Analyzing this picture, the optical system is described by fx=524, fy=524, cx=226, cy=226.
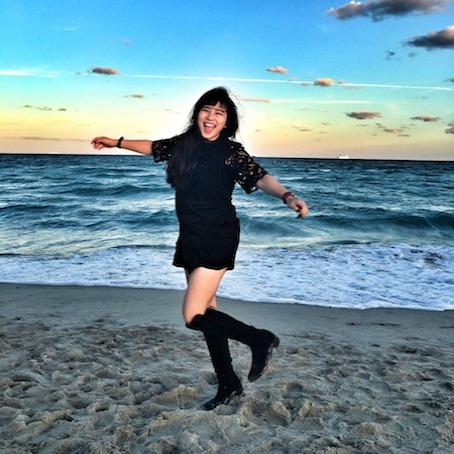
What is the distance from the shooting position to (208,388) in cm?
394

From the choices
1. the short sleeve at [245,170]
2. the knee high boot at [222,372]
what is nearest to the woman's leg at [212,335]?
the knee high boot at [222,372]

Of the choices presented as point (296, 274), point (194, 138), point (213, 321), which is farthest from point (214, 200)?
point (296, 274)

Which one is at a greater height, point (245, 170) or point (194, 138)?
point (194, 138)

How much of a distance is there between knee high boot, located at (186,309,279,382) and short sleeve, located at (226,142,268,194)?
834mm

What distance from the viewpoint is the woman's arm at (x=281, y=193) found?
284 cm

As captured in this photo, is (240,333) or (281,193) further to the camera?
(240,333)

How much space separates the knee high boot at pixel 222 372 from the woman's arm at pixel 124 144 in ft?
4.26

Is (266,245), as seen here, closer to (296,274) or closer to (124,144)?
(296,274)

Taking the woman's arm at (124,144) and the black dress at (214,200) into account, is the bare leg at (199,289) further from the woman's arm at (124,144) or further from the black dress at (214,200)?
the woman's arm at (124,144)

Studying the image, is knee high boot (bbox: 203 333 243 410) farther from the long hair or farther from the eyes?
the eyes

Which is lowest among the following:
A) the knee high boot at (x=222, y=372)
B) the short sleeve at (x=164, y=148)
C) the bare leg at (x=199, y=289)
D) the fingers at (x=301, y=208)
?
the knee high boot at (x=222, y=372)

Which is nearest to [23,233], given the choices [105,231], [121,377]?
[105,231]

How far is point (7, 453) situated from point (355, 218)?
60.5 feet

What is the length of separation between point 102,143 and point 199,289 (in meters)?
1.20
